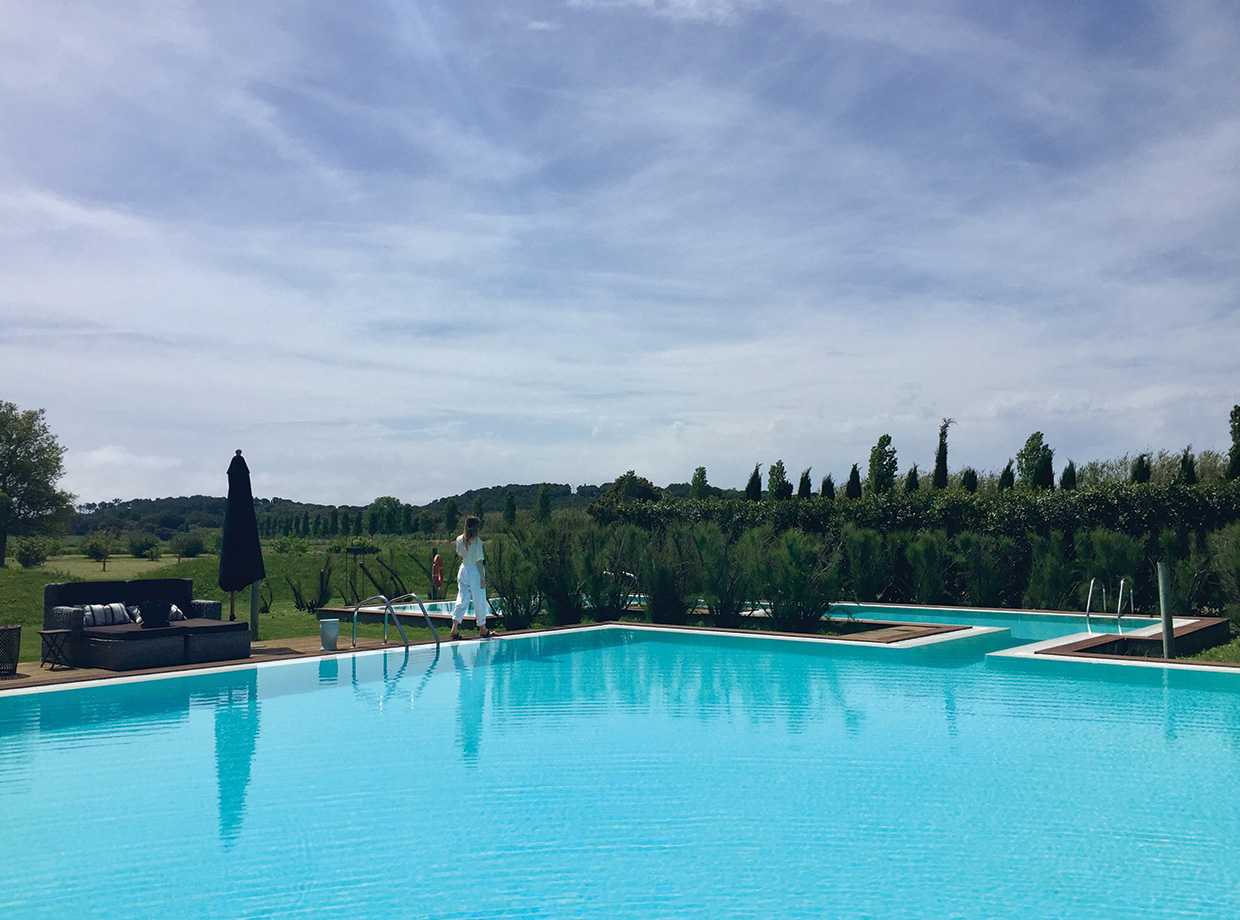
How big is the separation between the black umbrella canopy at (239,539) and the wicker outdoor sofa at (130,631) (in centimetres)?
85

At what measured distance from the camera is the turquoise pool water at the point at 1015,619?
560 inches

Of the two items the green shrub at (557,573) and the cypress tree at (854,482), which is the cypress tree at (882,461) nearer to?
the cypress tree at (854,482)

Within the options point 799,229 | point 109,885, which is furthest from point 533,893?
point 799,229

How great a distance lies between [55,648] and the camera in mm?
9828

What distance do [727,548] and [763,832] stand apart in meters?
9.99

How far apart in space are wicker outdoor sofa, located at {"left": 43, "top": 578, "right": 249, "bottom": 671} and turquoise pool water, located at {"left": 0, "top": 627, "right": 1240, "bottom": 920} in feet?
2.24

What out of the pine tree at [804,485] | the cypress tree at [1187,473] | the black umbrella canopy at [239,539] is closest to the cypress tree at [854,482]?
the pine tree at [804,485]

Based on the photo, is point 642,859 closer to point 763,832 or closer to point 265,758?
point 763,832

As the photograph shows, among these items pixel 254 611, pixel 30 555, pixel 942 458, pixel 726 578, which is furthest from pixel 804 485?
pixel 30 555

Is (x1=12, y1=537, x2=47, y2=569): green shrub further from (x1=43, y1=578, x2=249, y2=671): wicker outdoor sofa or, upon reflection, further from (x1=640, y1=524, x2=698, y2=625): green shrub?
(x1=640, y1=524, x2=698, y2=625): green shrub

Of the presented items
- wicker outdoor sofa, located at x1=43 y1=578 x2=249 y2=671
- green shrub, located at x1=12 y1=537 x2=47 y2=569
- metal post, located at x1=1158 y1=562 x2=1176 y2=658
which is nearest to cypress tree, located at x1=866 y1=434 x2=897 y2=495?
metal post, located at x1=1158 y1=562 x2=1176 y2=658

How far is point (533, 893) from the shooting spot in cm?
427

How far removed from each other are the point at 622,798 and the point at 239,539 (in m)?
8.15

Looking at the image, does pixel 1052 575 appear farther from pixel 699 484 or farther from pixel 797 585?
pixel 699 484
